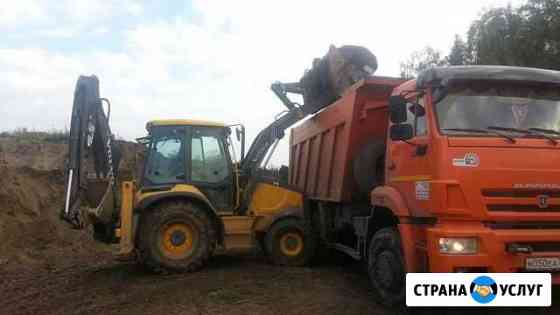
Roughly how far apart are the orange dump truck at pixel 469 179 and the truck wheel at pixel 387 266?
0.04 feet

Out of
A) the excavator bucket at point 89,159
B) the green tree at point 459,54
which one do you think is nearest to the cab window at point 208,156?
the excavator bucket at point 89,159

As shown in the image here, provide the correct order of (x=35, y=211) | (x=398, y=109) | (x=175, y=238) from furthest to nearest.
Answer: (x=35, y=211) < (x=175, y=238) < (x=398, y=109)

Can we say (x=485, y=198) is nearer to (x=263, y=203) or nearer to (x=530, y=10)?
(x=263, y=203)

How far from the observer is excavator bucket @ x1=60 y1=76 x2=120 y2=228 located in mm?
8375

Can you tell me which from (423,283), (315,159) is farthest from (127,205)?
(423,283)

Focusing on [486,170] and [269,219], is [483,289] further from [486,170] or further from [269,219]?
[269,219]

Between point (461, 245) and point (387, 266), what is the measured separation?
3.86 ft

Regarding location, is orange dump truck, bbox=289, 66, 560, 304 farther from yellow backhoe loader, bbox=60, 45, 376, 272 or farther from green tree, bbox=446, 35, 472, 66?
green tree, bbox=446, 35, 472, 66

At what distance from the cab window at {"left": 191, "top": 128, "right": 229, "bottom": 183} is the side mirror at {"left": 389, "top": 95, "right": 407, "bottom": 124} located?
4007 mm

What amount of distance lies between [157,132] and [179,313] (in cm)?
367

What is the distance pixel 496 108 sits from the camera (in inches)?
205

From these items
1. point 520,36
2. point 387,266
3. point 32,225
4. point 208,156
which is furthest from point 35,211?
point 520,36

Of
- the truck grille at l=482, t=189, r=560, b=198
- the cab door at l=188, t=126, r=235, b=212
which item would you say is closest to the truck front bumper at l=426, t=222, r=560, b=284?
the truck grille at l=482, t=189, r=560, b=198

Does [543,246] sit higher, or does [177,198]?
[177,198]
